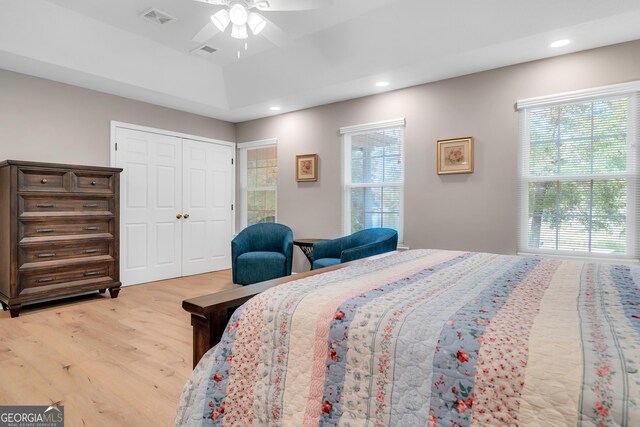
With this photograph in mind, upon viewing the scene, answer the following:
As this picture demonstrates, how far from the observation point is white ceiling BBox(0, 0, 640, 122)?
2.80 m

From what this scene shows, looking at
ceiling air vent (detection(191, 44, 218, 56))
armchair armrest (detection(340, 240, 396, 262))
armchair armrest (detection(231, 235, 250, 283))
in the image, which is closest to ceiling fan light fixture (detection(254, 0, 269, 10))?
ceiling air vent (detection(191, 44, 218, 56))

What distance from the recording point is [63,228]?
3576 millimetres

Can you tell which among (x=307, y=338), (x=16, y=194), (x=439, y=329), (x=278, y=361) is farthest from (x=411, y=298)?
(x=16, y=194)

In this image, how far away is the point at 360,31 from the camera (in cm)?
341

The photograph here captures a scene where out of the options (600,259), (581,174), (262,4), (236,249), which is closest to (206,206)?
(236,249)

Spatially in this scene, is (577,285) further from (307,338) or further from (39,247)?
(39,247)

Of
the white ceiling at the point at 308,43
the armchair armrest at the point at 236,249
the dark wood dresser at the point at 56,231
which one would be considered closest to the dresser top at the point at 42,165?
the dark wood dresser at the point at 56,231

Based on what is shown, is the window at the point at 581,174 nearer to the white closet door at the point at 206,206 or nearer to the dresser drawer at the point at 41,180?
the white closet door at the point at 206,206

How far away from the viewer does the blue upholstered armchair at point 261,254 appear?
4156 mm

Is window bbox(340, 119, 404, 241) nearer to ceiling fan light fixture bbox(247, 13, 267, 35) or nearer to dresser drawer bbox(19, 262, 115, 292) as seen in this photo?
ceiling fan light fixture bbox(247, 13, 267, 35)

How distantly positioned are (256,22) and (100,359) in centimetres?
267

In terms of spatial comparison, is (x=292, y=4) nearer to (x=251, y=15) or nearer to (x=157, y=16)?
(x=251, y=15)

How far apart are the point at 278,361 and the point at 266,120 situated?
189 inches

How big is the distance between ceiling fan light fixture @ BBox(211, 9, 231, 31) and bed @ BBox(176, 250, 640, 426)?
7.37ft
